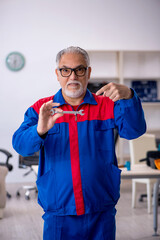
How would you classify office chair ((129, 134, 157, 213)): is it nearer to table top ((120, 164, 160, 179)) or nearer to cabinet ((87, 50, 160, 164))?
table top ((120, 164, 160, 179))

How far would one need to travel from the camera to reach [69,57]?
179 cm

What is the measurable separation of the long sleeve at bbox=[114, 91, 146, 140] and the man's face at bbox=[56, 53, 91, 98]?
0.66 feet

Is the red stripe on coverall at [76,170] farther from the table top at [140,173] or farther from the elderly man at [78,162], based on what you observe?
the table top at [140,173]

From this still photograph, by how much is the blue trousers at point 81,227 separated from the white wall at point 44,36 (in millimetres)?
5373

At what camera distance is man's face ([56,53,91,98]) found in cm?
176

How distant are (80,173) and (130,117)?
0.36m

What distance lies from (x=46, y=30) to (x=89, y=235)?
5921mm

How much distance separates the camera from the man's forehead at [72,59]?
1.78m

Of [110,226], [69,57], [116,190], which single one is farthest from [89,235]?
[69,57]

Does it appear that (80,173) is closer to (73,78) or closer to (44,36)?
(73,78)

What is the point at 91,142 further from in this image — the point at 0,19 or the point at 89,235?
the point at 0,19

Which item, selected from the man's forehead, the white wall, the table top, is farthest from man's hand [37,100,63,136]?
the white wall

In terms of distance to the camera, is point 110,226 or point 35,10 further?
point 35,10

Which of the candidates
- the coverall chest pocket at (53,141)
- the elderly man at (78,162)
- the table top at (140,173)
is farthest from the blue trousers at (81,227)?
the table top at (140,173)
